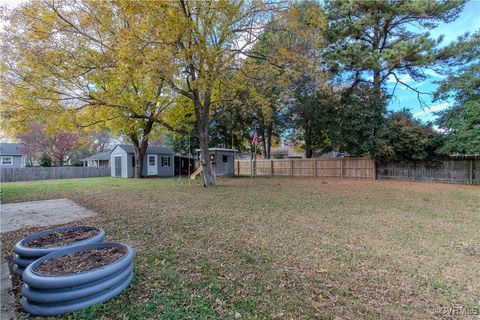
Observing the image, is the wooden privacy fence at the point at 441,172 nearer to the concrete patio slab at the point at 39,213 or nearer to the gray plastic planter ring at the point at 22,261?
the concrete patio slab at the point at 39,213

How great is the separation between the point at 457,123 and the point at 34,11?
17.6 metres

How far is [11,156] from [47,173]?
9780mm

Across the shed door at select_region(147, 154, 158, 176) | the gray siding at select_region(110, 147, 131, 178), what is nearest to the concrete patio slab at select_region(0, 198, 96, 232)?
the gray siding at select_region(110, 147, 131, 178)

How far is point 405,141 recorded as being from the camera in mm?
13250

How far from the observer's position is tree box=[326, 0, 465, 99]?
12.3 metres

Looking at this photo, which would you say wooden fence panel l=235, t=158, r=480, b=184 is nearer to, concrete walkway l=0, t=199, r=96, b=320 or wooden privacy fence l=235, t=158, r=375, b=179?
wooden privacy fence l=235, t=158, r=375, b=179

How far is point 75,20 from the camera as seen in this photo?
870cm

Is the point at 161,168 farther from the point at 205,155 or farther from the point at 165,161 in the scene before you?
the point at 205,155

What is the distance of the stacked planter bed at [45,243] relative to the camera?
2.71m

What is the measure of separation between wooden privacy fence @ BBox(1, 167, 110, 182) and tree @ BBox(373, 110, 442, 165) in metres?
22.2

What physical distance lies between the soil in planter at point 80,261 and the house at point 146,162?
17.9m

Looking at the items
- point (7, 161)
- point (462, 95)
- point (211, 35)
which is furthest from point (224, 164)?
point (7, 161)

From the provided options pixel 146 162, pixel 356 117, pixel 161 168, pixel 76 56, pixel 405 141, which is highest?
pixel 76 56

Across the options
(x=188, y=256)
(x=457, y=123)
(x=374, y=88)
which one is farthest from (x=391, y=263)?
(x=374, y=88)
